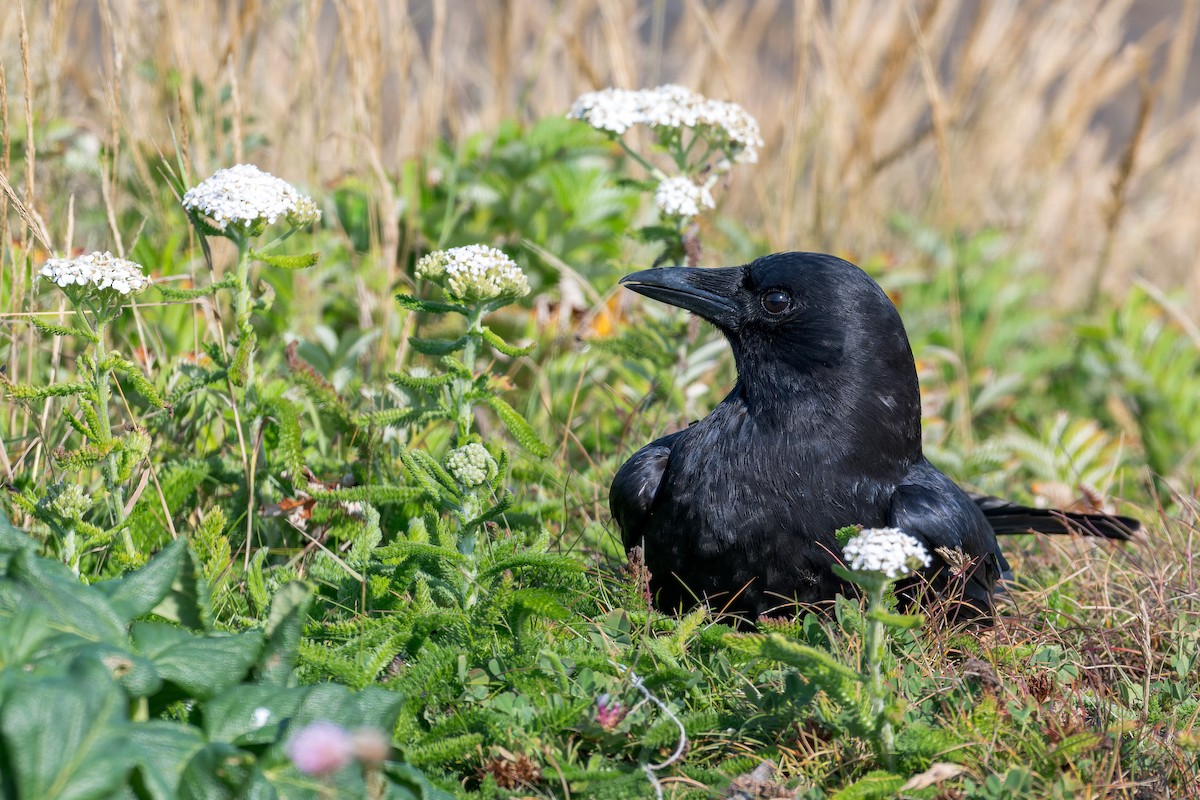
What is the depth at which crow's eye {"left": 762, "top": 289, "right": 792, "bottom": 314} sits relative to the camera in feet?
10.1

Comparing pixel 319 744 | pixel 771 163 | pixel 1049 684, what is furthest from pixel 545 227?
pixel 319 744

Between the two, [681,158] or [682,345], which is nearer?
[681,158]

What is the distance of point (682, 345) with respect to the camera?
12.5ft

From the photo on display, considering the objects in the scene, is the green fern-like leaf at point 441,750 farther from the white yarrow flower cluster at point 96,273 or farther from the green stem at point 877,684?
the white yarrow flower cluster at point 96,273

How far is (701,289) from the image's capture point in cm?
318

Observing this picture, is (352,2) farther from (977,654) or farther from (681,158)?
(977,654)

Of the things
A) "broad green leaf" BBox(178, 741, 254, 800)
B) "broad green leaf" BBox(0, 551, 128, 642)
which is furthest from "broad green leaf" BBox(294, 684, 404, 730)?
"broad green leaf" BBox(0, 551, 128, 642)

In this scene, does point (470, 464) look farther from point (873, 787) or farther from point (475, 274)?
point (873, 787)

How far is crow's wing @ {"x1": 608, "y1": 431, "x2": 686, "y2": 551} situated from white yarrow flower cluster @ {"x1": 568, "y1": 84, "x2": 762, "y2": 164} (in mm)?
917

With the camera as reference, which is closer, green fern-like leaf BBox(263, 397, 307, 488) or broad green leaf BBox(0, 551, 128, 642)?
broad green leaf BBox(0, 551, 128, 642)

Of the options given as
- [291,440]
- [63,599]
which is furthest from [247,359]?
[63,599]

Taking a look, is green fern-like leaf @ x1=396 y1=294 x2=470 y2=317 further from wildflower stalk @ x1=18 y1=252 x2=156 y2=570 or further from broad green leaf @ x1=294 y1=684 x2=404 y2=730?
broad green leaf @ x1=294 y1=684 x2=404 y2=730

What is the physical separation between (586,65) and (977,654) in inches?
118

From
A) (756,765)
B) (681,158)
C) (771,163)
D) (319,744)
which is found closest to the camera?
(319,744)
